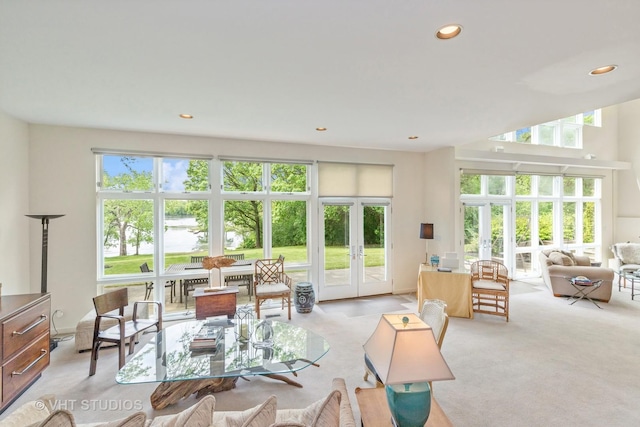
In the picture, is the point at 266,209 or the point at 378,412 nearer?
the point at 378,412

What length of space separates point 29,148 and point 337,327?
490cm

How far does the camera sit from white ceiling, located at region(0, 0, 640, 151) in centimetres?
178

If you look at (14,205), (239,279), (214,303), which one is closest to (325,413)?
(214,303)

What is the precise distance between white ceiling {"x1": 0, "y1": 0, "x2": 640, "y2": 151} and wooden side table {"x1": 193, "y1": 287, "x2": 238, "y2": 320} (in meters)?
2.39

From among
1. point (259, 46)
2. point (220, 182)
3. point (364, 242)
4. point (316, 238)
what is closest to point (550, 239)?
point (364, 242)

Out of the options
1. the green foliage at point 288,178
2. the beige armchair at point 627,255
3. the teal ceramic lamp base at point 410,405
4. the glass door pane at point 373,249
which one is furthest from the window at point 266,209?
the beige armchair at point 627,255

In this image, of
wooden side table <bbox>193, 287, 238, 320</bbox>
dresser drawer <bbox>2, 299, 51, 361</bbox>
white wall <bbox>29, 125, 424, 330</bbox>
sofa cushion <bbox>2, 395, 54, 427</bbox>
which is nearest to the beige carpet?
dresser drawer <bbox>2, 299, 51, 361</bbox>

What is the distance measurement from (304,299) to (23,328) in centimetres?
336

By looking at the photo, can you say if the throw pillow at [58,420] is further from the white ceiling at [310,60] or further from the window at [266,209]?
the window at [266,209]

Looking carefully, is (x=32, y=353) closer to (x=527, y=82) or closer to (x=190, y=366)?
(x=190, y=366)

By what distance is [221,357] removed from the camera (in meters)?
2.64

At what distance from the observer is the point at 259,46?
215 cm

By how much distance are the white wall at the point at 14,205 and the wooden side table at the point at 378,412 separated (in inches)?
168

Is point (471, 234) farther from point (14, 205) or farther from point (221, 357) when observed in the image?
point (14, 205)
